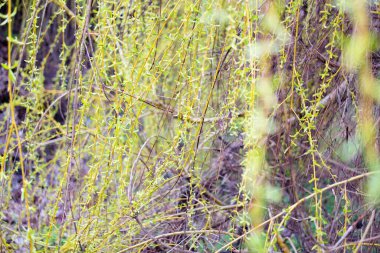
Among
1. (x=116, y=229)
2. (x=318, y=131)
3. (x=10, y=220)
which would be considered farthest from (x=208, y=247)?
(x=10, y=220)

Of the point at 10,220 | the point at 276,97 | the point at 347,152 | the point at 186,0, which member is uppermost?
the point at 186,0

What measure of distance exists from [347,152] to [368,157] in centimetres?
16

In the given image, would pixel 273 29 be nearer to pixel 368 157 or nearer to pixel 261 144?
pixel 261 144

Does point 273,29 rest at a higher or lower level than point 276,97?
higher

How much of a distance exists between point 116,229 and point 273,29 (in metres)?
0.80

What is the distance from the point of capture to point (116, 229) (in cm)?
162

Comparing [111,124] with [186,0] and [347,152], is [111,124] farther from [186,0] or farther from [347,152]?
[347,152]

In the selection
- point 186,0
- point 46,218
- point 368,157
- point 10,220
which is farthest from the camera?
point 10,220

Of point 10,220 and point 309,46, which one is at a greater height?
point 309,46

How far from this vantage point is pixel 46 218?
2.58 metres

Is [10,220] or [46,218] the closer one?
[46,218]

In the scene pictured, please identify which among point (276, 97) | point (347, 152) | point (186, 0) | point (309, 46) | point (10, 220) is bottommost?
point (10, 220)

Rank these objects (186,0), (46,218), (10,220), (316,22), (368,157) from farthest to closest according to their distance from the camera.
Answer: (10,220), (46,218), (316,22), (368,157), (186,0)

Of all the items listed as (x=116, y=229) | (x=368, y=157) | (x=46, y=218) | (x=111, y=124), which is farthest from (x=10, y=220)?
(x=368, y=157)
